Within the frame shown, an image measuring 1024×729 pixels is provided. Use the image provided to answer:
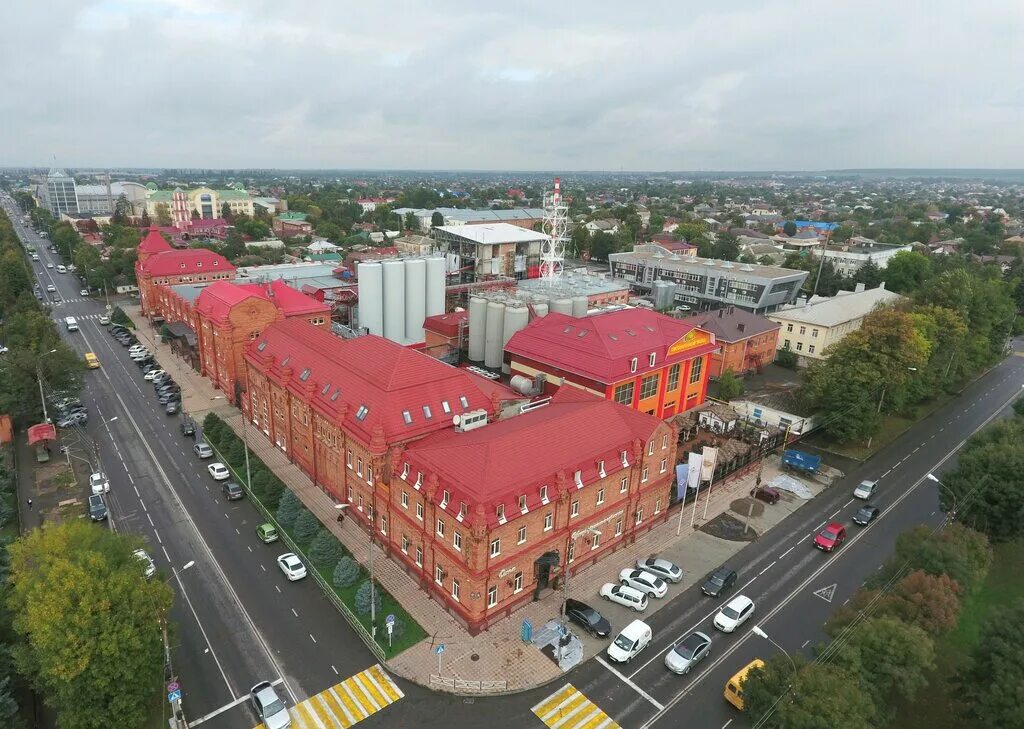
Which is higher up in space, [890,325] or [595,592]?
[890,325]

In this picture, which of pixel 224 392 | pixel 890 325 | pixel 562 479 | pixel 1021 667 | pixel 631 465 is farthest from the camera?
pixel 224 392

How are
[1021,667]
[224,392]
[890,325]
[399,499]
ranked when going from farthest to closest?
[224,392], [890,325], [399,499], [1021,667]

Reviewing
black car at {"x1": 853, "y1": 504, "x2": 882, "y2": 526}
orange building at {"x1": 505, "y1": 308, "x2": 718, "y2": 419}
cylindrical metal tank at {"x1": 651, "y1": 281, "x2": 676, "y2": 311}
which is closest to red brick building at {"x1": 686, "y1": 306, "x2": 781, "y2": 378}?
orange building at {"x1": 505, "y1": 308, "x2": 718, "y2": 419}

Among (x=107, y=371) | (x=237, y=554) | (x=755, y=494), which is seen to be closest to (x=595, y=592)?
(x=755, y=494)

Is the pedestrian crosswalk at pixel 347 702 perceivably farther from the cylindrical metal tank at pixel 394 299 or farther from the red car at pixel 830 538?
the cylindrical metal tank at pixel 394 299

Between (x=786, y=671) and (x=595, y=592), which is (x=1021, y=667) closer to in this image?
(x=786, y=671)

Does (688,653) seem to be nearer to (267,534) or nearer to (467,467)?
(467,467)

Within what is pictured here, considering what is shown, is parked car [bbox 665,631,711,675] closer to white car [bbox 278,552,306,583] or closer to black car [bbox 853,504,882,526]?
black car [bbox 853,504,882,526]
